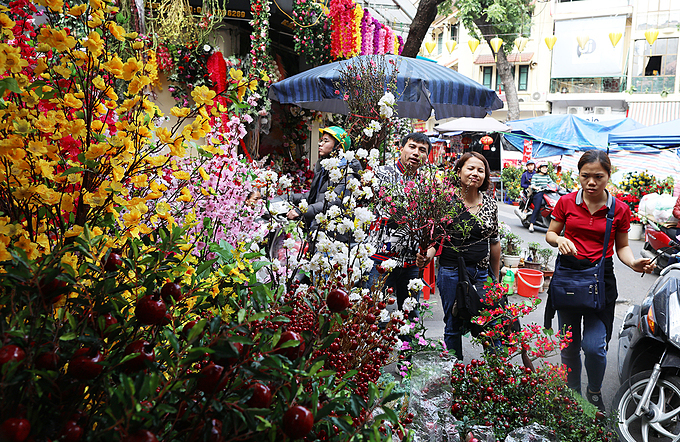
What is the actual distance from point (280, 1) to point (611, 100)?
29.9 meters

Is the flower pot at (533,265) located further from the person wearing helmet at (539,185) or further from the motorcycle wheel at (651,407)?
the person wearing helmet at (539,185)

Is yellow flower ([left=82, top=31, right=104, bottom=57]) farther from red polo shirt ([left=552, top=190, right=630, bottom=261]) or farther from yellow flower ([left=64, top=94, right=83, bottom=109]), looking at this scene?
red polo shirt ([left=552, top=190, right=630, bottom=261])

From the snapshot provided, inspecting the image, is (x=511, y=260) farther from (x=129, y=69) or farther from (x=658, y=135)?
(x=658, y=135)

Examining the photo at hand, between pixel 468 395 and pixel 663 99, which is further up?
pixel 663 99

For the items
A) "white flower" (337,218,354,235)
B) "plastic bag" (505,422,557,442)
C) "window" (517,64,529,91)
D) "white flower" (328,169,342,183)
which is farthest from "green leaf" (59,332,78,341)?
"window" (517,64,529,91)

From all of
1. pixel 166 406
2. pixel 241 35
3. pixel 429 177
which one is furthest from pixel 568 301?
pixel 241 35

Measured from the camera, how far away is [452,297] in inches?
140

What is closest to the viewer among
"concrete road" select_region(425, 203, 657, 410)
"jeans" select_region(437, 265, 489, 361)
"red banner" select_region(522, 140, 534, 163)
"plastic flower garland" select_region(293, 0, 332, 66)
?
"jeans" select_region(437, 265, 489, 361)

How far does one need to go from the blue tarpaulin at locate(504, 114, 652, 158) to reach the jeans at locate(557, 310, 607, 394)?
14306mm

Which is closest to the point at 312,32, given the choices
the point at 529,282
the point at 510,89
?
the point at 529,282

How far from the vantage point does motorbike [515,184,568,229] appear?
39.8ft

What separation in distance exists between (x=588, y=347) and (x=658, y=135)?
469 inches

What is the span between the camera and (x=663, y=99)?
28078 millimetres

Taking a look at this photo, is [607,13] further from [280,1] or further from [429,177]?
[429,177]
